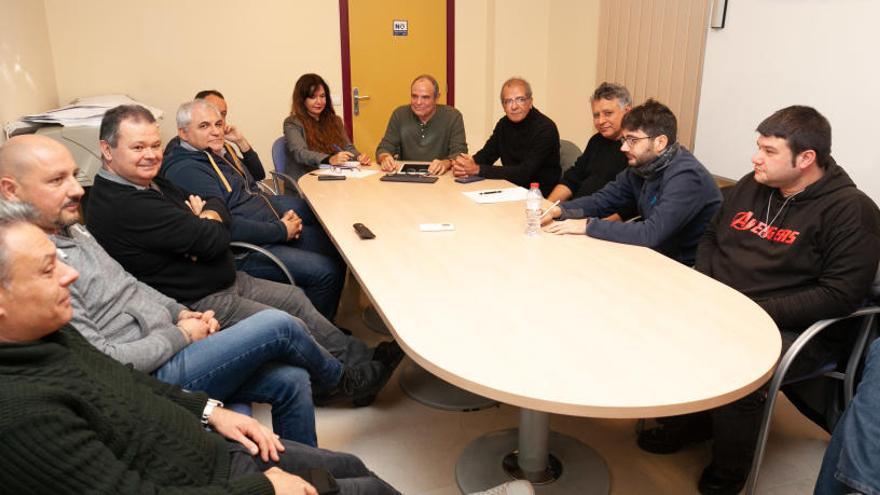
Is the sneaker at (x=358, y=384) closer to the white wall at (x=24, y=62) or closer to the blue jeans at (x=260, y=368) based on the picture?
the blue jeans at (x=260, y=368)

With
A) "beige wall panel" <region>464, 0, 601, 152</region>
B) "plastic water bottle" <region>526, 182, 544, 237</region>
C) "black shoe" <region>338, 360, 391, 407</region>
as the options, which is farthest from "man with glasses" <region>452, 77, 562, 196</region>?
"beige wall panel" <region>464, 0, 601, 152</region>

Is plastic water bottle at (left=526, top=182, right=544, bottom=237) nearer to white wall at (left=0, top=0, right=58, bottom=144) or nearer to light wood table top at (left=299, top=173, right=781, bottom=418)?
light wood table top at (left=299, top=173, right=781, bottom=418)

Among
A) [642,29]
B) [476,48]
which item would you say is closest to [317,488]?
[642,29]

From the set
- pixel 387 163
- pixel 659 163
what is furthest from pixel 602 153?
pixel 387 163

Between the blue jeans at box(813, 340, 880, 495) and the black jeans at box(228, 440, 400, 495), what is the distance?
3.37 ft

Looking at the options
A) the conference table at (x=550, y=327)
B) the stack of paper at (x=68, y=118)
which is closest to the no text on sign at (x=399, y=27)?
the stack of paper at (x=68, y=118)

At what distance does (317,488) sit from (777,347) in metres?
1.16

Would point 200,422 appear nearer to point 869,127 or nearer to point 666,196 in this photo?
point 666,196

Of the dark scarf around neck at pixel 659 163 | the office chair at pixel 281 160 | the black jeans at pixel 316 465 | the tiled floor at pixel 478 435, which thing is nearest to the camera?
the black jeans at pixel 316 465

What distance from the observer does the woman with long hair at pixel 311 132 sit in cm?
403

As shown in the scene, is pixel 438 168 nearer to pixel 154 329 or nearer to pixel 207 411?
pixel 154 329

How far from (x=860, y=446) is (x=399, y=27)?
4873 millimetres

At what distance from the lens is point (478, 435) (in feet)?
8.02

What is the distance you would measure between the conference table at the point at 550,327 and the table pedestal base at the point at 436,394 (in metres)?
0.26
